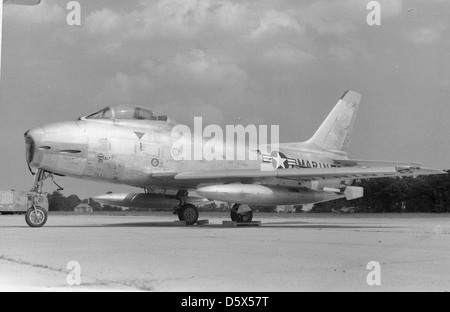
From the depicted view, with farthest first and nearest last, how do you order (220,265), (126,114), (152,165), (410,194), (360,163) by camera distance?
(410,194) → (360,163) → (152,165) → (126,114) → (220,265)

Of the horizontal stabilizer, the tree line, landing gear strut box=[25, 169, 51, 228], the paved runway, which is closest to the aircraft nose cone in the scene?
landing gear strut box=[25, 169, 51, 228]

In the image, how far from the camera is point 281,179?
1783cm

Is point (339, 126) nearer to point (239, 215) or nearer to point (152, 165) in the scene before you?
point (239, 215)

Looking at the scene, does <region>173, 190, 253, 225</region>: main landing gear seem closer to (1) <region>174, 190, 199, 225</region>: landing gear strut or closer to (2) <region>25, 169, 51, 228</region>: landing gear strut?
(1) <region>174, 190, 199, 225</region>: landing gear strut

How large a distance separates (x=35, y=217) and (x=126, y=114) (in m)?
3.75

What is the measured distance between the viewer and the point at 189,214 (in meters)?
17.5

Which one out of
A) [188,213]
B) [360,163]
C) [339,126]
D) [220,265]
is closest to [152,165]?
[188,213]

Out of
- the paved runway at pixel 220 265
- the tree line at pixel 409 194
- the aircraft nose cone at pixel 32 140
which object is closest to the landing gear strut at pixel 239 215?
the aircraft nose cone at pixel 32 140

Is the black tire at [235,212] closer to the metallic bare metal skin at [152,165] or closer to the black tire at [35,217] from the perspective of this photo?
the metallic bare metal skin at [152,165]

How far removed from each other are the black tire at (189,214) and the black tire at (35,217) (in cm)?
440

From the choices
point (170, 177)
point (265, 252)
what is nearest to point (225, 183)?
point (170, 177)

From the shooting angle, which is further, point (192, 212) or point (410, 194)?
point (410, 194)
